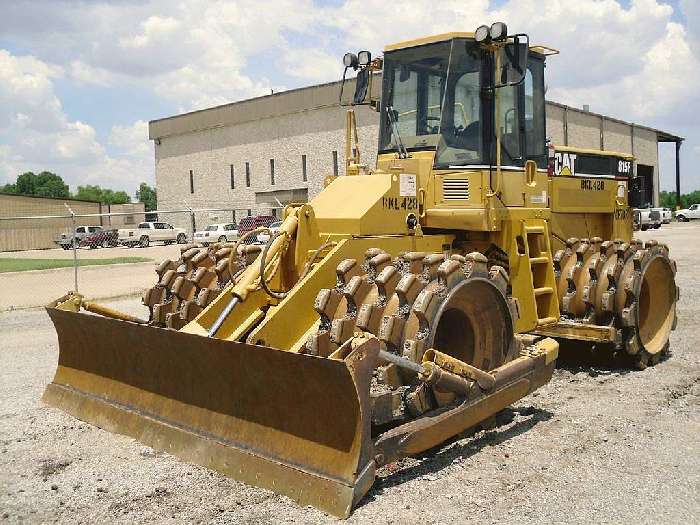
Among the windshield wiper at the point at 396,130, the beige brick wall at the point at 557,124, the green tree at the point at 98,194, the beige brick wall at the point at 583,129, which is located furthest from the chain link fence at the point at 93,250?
the green tree at the point at 98,194

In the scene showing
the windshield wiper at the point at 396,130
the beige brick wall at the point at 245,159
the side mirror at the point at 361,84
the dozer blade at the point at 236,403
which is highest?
the beige brick wall at the point at 245,159

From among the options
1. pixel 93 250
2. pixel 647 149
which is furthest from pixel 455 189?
pixel 647 149

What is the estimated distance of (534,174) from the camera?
785cm

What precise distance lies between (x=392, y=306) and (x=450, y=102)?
2574 millimetres

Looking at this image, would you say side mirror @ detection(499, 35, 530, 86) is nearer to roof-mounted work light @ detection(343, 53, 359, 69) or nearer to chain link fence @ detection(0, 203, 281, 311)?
roof-mounted work light @ detection(343, 53, 359, 69)

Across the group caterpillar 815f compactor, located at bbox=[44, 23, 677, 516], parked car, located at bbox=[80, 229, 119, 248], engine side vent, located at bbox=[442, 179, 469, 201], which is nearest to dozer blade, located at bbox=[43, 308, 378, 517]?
caterpillar 815f compactor, located at bbox=[44, 23, 677, 516]

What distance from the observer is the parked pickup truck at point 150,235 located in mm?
39531

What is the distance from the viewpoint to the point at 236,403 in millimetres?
5219

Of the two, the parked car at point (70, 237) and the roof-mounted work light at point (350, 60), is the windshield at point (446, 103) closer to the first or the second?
the roof-mounted work light at point (350, 60)

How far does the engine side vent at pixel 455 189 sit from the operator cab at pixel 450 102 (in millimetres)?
153

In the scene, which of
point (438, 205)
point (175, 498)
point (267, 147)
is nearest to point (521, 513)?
point (175, 498)

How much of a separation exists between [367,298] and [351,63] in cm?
355

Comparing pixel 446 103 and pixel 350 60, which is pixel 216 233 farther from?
pixel 446 103

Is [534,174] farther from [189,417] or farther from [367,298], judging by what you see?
[189,417]
